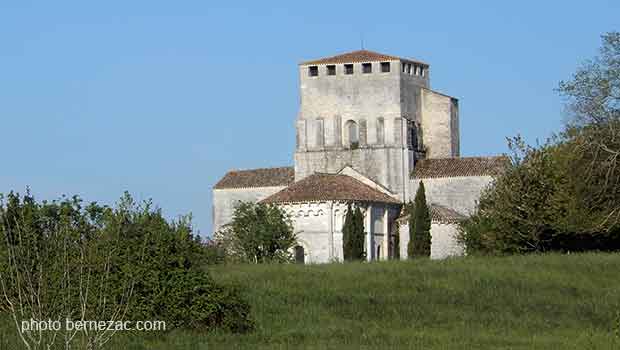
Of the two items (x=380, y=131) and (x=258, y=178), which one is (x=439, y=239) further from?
(x=258, y=178)

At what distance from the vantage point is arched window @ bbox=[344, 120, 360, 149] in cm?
7625

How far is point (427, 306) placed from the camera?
32188mm

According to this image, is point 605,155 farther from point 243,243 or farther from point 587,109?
point 243,243

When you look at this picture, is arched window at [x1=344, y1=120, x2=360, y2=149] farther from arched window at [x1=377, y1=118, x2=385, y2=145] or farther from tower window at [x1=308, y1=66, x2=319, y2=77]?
tower window at [x1=308, y1=66, x2=319, y2=77]

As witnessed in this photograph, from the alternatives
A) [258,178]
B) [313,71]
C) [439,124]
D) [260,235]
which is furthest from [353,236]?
[313,71]

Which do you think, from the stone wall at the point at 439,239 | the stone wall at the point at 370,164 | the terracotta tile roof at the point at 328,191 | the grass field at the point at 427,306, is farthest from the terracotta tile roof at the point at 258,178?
the grass field at the point at 427,306

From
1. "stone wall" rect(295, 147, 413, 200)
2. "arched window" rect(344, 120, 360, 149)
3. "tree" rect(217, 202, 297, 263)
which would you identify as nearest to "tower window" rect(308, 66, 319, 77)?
→ "arched window" rect(344, 120, 360, 149)

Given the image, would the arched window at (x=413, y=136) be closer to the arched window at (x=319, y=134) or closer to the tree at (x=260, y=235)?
the arched window at (x=319, y=134)

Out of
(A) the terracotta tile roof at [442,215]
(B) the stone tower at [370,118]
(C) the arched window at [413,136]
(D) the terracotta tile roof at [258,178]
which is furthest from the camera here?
(D) the terracotta tile roof at [258,178]

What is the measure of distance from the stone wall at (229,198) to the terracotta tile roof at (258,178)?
266 mm

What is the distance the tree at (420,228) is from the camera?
66.1 m

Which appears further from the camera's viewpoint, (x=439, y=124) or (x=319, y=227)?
(x=439, y=124)

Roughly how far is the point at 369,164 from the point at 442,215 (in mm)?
6951

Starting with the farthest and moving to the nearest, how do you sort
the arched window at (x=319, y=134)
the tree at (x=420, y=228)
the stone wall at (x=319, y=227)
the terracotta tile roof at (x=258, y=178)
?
the terracotta tile roof at (x=258, y=178), the arched window at (x=319, y=134), the stone wall at (x=319, y=227), the tree at (x=420, y=228)
